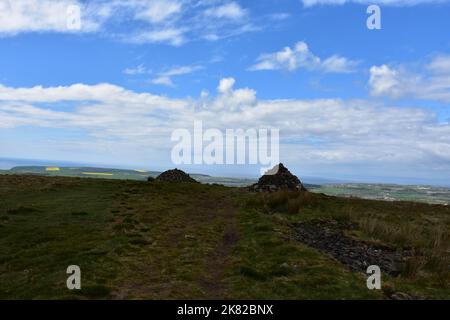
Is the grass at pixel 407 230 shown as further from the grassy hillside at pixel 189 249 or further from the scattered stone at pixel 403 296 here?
the scattered stone at pixel 403 296

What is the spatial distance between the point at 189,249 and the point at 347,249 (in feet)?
28.6

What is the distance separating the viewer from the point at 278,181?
52.0 m

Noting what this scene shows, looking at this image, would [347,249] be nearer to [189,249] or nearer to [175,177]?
[189,249]

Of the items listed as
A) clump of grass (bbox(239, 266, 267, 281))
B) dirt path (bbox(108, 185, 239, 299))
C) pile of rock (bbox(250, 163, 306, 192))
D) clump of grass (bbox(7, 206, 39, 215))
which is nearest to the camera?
dirt path (bbox(108, 185, 239, 299))

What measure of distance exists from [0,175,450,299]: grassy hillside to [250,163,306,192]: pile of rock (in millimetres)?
9969

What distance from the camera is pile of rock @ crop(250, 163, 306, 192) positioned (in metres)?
51.0

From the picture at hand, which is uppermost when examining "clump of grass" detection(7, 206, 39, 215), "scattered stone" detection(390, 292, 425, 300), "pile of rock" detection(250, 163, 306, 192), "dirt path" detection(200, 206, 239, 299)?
"pile of rock" detection(250, 163, 306, 192)

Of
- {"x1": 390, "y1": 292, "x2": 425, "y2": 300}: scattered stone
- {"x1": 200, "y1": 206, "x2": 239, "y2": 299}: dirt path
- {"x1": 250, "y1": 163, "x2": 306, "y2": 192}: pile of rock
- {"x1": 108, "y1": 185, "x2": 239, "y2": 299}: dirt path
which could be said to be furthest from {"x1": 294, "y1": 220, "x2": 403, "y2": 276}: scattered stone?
{"x1": 250, "y1": 163, "x2": 306, "y2": 192}: pile of rock

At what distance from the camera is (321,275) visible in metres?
16.2

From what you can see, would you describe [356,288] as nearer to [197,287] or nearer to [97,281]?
[197,287]

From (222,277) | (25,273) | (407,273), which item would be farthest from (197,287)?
(407,273)

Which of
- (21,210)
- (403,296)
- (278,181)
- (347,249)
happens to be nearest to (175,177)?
A: (278,181)

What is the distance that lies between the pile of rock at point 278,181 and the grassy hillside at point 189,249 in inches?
392

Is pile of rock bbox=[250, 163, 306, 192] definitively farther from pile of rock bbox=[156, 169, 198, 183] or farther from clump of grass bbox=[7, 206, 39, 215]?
clump of grass bbox=[7, 206, 39, 215]
